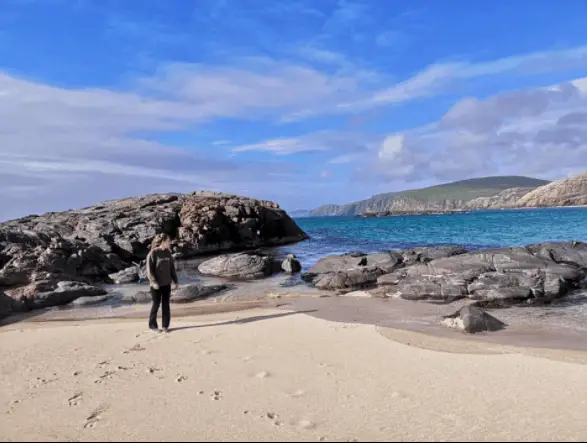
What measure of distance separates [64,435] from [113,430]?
1.86 feet

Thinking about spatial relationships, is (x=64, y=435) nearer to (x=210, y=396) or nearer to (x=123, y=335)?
(x=210, y=396)

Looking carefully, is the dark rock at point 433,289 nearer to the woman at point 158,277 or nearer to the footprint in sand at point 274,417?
the woman at point 158,277

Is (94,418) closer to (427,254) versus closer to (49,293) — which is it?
(49,293)

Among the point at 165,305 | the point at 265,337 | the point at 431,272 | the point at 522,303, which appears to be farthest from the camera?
the point at 431,272

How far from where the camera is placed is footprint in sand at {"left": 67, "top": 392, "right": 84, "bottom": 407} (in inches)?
248

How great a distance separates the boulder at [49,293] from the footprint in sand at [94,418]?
40.1 feet

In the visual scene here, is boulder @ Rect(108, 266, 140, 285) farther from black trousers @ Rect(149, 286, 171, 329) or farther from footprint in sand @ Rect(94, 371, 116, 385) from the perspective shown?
footprint in sand @ Rect(94, 371, 116, 385)

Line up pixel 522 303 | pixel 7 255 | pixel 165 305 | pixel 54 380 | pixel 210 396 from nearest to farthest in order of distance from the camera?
pixel 210 396, pixel 54 380, pixel 165 305, pixel 522 303, pixel 7 255

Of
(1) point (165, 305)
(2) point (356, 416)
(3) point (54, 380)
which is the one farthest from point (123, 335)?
(2) point (356, 416)

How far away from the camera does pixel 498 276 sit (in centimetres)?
1772

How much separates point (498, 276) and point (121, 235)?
2999 centimetres

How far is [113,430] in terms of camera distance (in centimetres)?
537

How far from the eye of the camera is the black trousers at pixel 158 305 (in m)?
11.1

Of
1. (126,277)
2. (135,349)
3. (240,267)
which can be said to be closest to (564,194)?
(240,267)
